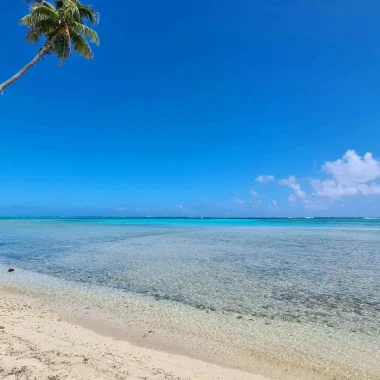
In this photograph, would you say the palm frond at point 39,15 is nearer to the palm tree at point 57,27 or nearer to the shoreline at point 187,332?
the palm tree at point 57,27

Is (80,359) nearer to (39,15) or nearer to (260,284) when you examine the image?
(260,284)

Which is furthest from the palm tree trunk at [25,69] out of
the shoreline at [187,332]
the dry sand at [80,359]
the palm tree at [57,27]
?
the dry sand at [80,359]

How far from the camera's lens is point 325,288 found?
41.9 ft

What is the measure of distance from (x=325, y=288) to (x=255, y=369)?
27.5 feet

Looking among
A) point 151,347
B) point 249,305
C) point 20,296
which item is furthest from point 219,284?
point 20,296

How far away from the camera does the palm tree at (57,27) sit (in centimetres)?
1386

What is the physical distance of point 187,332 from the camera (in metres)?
7.79

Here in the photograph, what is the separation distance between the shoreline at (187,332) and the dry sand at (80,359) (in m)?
0.25

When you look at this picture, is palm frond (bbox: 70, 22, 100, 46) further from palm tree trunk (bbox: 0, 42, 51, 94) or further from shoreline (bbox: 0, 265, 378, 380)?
shoreline (bbox: 0, 265, 378, 380)

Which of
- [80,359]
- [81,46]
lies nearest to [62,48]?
[81,46]

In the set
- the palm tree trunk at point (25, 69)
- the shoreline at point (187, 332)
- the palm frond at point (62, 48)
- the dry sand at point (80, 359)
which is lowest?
the shoreline at point (187, 332)

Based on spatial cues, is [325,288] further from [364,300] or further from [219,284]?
[219,284]

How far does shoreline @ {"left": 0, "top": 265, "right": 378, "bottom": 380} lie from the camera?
604 cm

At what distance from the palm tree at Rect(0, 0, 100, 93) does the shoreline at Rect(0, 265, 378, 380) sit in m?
10.2
